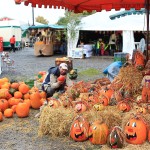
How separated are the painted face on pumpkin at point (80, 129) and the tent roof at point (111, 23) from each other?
13.3 m

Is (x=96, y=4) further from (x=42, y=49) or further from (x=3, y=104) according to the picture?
(x=42, y=49)

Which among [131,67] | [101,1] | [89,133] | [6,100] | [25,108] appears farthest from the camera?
[101,1]

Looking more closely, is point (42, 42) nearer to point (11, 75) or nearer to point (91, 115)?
point (11, 75)

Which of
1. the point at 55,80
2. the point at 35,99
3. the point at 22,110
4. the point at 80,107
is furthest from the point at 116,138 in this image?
the point at 35,99

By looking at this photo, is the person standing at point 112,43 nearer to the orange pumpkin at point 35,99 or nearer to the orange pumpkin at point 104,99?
the orange pumpkin at point 35,99

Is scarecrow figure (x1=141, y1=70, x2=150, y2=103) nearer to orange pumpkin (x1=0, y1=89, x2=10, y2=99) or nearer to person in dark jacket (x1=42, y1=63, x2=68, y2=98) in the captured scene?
person in dark jacket (x1=42, y1=63, x2=68, y2=98)

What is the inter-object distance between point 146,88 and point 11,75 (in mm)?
8376

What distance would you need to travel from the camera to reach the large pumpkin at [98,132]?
4.63 m

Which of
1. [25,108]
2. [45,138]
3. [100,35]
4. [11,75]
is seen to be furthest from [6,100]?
[100,35]

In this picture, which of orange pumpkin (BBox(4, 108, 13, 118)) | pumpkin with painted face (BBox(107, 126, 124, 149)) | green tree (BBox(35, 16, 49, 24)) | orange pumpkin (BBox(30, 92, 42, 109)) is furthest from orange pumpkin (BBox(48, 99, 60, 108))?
green tree (BBox(35, 16, 49, 24))

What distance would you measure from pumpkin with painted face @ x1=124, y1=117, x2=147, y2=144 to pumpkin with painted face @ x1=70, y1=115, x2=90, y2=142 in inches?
24.2

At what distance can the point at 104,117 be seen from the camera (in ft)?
15.7

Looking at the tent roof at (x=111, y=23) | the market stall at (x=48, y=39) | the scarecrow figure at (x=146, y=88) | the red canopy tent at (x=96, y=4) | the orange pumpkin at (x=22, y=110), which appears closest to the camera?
the scarecrow figure at (x=146, y=88)

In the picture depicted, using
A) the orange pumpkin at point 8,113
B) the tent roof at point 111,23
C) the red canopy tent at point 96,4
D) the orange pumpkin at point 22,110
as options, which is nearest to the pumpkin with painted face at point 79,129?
Answer: the orange pumpkin at point 22,110
